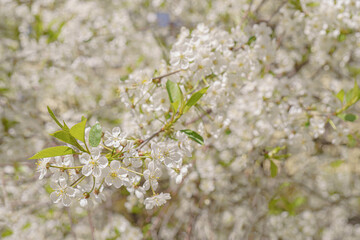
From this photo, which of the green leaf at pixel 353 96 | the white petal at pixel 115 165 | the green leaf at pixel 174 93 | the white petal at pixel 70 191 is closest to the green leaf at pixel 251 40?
the green leaf at pixel 353 96

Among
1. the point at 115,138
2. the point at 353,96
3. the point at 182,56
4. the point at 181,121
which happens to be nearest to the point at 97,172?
the point at 115,138

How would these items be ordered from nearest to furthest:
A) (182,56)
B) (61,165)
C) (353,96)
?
(61,165) → (182,56) → (353,96)

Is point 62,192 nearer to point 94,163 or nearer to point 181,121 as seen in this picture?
point 94,163

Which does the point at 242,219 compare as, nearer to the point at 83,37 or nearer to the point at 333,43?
the point at 333,43

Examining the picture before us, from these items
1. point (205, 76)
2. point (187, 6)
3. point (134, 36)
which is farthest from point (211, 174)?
point (187, 6)

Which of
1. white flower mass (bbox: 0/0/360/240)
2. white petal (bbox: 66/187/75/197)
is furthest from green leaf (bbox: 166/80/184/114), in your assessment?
white petal (bbox: 66/187/75/197)

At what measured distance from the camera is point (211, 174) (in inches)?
111

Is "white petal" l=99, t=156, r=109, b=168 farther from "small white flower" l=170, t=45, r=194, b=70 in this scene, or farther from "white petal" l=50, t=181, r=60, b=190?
"small white flower" l=170, t=45, r=194, b=70

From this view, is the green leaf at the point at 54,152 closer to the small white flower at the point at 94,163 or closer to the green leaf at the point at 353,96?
the small white flower at the point at 94,163

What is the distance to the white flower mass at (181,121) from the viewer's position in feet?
3.82

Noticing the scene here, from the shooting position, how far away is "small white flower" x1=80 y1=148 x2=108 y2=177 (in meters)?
0.95

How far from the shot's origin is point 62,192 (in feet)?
3.33

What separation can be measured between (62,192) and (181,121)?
716 mm

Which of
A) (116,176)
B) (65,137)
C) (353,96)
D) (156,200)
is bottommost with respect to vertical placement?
(353,96)
